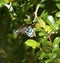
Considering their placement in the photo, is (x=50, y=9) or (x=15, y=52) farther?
(x=15, y=52)

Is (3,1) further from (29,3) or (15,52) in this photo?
(15,52)

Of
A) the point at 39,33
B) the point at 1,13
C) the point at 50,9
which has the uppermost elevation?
the point at 1,13

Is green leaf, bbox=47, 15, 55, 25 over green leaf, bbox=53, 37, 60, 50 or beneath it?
over

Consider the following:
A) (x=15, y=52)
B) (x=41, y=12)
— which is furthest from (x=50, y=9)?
(x=15, y=52)

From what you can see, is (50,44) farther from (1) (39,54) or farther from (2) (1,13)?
(2) (1,13)

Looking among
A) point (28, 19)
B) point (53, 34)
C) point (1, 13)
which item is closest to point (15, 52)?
point (1, 13)

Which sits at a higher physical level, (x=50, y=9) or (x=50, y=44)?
(x=50, y=9)

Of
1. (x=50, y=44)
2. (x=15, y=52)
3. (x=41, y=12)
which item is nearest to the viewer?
(x=50, y=44)

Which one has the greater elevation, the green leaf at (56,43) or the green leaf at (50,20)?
the green leaf at (50,20)

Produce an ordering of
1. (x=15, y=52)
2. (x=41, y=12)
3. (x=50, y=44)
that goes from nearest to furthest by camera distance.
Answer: (x=50, y=44), (x=41, y=12), (x=15, y=52)
